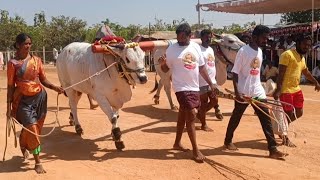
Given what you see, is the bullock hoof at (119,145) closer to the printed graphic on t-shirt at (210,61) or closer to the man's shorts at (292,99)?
the printed graphic on t-shirt at (210,61)

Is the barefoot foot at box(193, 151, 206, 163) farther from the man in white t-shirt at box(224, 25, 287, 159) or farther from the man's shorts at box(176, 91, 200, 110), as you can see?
the man in white t-shirt at box(224, 25, 287, 159)

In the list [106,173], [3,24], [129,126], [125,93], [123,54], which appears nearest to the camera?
[106,173]

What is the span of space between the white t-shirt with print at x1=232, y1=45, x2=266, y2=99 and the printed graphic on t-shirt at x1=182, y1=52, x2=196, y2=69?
618mm

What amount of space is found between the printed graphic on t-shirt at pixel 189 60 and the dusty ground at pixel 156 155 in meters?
1.22

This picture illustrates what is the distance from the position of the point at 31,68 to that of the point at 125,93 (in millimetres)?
1661

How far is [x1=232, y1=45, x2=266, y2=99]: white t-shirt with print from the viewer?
5871 mm

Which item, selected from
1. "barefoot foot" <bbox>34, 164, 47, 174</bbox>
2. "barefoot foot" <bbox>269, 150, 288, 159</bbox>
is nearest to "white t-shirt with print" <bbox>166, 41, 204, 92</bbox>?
"barefoot foot" <bbox>269, 150, 288, 159</bbox>

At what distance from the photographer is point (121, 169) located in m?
5.54

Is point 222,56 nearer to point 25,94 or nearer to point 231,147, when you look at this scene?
point 231,147

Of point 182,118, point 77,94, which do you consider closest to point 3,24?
point 77,94

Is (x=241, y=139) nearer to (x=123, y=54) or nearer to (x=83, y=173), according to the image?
(x=123, y=54)

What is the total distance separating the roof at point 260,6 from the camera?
53.6 ft

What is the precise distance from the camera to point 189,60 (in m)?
5.74

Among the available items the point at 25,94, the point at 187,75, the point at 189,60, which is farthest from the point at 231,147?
the point at 25,94
